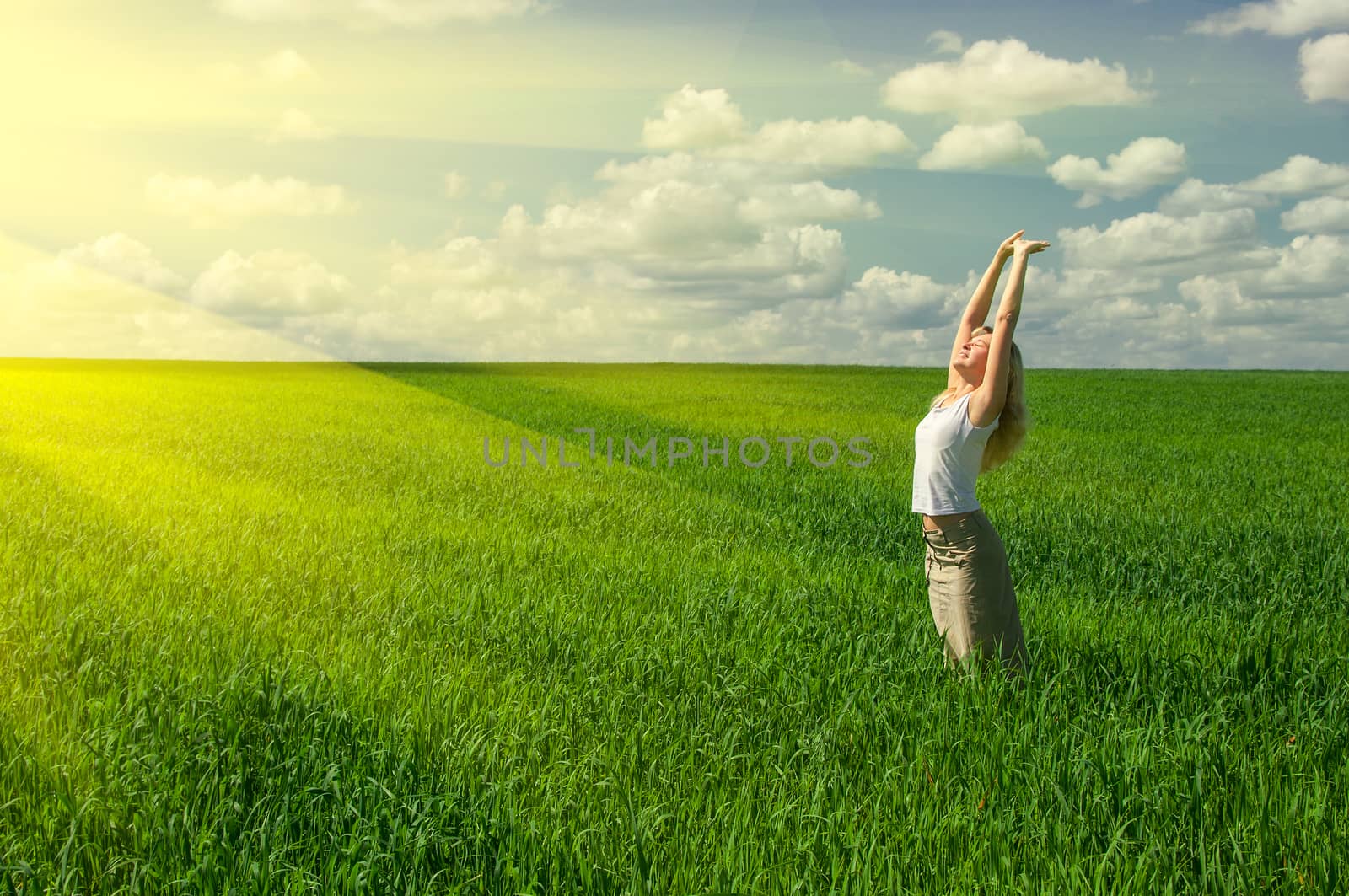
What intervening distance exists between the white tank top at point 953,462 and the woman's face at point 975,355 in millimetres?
161

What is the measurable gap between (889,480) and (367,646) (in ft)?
29.9

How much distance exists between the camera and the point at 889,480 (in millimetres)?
13031

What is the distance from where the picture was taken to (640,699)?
4656 mm

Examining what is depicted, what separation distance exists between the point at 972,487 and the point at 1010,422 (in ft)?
1.31

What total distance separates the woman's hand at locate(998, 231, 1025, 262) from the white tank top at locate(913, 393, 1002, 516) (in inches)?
35.1

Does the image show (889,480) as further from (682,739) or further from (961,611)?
(682,739)

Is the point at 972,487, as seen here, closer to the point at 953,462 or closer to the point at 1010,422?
the point at 953,462

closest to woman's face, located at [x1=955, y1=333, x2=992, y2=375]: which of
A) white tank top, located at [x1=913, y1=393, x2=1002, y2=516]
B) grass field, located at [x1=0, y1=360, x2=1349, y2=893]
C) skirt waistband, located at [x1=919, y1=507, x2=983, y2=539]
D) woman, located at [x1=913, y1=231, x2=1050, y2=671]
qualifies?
woman, located at [x1=913, y1=231, x2=1050, y2=671]

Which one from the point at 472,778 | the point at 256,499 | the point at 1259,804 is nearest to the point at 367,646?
the point at 472,778

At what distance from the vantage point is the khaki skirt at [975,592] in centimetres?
468

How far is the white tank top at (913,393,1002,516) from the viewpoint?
15.3 ft

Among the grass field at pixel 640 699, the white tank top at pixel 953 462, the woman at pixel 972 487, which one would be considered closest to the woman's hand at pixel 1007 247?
the woman at pixel 972 487

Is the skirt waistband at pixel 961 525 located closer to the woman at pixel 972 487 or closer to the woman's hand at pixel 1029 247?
the woman at pixel 972 487

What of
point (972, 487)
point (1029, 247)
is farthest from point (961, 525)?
point (1029, 247)
